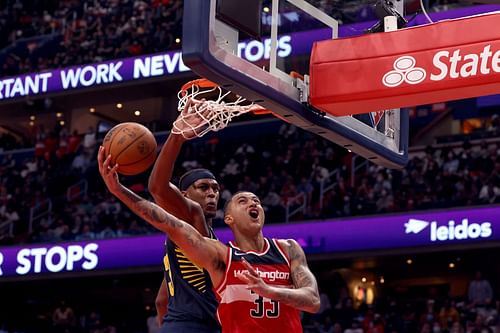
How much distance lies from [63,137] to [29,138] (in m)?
3.26

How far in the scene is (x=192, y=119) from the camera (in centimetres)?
564

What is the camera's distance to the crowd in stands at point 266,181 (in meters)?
16.5

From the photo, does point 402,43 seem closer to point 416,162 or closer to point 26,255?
point 416,162

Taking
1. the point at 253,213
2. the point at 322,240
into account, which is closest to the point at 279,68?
the point at 253,213

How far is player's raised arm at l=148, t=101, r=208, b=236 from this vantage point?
5488 mm

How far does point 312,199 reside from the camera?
57.9 feet

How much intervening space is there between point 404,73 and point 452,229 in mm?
10001

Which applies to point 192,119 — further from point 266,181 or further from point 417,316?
point 266,181

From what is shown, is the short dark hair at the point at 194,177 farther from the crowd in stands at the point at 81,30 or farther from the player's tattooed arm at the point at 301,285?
the crowd in stands at the point at 81,30

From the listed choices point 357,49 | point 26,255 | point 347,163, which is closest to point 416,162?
point 347,163

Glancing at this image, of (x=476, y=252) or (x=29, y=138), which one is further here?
(x=29, y=138)

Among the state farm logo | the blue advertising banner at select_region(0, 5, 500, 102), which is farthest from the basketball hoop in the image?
the blue advertising banner at select_region(0, 5, 500, 102)

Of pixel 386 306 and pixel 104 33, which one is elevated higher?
pixel 104 33

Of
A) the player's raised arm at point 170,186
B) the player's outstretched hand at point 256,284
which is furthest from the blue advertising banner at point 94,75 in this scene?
the player's outstretched hand at point 256,284
